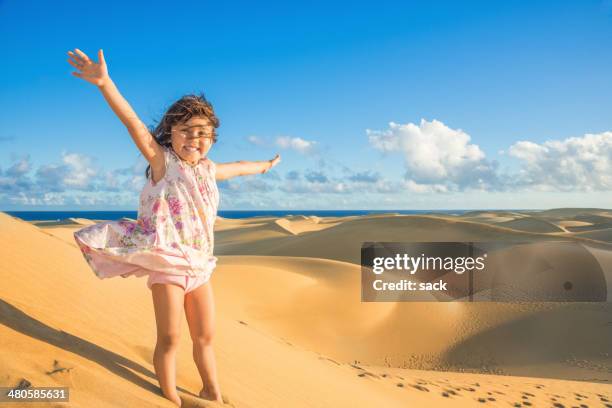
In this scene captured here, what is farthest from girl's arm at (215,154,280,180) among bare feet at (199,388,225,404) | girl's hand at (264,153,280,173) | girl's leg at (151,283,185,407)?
bare feet at (199,388,225,404)

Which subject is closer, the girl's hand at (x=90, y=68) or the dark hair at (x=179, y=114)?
the girl's hand at (x=90, y=68)

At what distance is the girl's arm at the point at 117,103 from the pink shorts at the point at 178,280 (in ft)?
2.15

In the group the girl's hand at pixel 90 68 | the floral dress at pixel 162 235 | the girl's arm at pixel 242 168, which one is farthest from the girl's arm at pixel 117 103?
the girl's arm at pixel 242 168

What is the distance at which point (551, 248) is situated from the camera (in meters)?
20.4

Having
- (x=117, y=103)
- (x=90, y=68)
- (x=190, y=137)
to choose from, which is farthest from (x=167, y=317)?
(x=90, y=68)

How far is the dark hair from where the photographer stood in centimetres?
311

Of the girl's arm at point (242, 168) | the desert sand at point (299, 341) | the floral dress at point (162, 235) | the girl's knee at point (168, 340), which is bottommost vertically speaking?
the desert sand at point (299, 341)

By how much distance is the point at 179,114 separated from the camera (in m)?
3.09

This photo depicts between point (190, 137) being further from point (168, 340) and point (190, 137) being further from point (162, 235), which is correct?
point (168, 340)

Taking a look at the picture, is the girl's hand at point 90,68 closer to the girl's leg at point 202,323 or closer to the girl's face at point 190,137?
the girl's face at point 190,137

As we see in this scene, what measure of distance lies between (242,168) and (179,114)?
0.74 metres

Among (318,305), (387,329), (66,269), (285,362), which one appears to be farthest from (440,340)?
(66,269)

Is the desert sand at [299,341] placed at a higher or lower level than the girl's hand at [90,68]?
lower

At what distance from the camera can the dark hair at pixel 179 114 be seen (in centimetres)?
311
